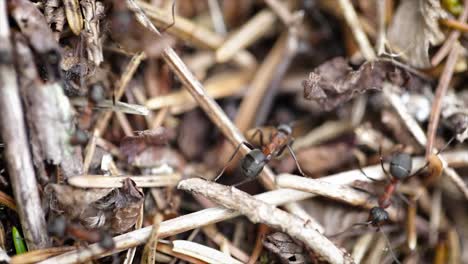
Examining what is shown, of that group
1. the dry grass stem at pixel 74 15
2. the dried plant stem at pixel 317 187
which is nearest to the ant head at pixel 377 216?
the dried plant stem at pixel 317 187

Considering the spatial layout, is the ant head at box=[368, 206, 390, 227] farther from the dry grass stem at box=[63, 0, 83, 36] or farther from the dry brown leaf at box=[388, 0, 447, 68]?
the dry grass stem at box=[63, 0, 83, 36]

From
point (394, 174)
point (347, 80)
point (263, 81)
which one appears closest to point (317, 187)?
point (394, 174)

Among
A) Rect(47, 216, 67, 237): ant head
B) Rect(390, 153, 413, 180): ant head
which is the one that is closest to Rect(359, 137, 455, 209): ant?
Rect(390, 153, 413, 180): ant head

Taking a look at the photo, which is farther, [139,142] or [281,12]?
[281,12]

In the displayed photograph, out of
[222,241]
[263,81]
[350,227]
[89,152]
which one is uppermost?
[89,152]

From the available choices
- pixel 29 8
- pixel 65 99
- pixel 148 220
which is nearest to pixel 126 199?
pixel 148 220

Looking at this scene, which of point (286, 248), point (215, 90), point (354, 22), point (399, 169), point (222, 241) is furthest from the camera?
point (215, 90)

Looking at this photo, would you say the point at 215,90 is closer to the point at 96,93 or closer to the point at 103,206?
the point at 96,93
